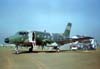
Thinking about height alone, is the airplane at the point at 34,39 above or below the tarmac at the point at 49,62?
above

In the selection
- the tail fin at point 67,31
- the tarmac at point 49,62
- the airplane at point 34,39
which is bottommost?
the tarmac at point 49,62

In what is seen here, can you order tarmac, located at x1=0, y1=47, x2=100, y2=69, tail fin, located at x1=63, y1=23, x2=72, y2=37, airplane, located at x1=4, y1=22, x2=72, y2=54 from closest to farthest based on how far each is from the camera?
1. tarmac, located at x1=0, y1=47, x2=100, y2=69
2. airplane, located at x1=4, y1=22, x2=72, y2=54
3. tail fin, located at x1=63, y1=23, x2=72, y2=37

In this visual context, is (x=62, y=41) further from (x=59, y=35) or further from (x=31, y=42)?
(x=31, y=42)

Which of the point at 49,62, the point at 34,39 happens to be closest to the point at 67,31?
the point at 34,39

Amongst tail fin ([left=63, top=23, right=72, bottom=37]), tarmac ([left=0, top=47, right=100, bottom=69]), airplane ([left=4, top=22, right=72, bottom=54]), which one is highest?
tail fin ([left=63, top=23, right=72, bottom=37])

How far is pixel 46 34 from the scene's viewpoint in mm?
38656

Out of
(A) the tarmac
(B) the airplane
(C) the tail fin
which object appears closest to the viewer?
(A) the tarmac

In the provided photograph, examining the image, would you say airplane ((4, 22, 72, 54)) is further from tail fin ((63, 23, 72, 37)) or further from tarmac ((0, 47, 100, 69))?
tarmac ((0, 47, 100, 69))

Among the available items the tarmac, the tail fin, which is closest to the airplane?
the tail fin

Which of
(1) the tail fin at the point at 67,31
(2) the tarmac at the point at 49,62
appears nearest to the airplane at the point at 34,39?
(1) the tail fin at the point at 67,31

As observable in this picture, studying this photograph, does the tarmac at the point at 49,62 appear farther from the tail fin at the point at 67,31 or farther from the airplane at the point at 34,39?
the tail fin at the point at 67,31

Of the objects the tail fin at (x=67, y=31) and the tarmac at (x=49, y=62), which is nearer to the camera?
the tarmac at (x=49, y=62)

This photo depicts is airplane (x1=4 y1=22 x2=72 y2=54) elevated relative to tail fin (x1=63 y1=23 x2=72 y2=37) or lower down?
lower down

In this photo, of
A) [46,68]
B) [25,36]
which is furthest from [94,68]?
[25,36]
